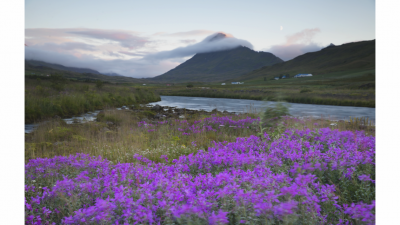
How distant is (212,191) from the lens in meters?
2.02

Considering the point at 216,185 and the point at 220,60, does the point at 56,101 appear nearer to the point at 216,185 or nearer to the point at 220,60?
the point at 220,60

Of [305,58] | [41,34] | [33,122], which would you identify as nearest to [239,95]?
[33,122]

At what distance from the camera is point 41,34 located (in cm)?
562

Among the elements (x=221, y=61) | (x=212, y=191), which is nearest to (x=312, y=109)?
(x=221, y=61)

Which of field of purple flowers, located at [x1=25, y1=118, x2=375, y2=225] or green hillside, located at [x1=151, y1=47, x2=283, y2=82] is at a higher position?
green hillside, located at [x1=151, y1=47, x2=283, y2=82]

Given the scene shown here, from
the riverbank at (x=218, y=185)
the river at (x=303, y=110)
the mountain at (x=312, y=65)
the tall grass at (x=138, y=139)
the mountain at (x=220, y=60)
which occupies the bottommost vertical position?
the tall grass at (x=138, y=139)

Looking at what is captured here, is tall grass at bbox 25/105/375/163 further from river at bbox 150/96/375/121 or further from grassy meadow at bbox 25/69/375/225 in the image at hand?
river at bbox 150/96/375/121

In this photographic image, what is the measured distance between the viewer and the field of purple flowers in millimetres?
1654

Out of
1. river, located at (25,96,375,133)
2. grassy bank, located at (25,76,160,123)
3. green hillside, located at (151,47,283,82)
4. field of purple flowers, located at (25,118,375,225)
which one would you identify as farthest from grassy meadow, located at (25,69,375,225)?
green hillside, located at (151,47,283,82)

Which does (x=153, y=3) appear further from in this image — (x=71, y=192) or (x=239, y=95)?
(x=239, y=95)

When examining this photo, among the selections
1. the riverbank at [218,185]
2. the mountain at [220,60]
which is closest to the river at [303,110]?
the riverbank at [218,185]

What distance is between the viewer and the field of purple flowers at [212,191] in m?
1.65

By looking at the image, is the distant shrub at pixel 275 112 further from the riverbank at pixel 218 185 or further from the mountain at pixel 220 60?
the mountain at pixel 220 60

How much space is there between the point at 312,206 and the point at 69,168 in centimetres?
352
